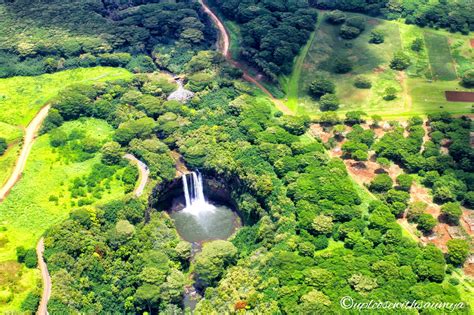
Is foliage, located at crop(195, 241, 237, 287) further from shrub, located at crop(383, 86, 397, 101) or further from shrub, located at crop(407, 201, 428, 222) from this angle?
shrub, located at crop(383, 86, 397, 101)

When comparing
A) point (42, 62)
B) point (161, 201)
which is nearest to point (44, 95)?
point (42, 62)

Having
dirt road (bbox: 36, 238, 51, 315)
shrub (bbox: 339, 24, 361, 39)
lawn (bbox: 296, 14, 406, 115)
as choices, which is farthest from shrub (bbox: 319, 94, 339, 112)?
dirt road (bbox: 36, 238, 51, 315)

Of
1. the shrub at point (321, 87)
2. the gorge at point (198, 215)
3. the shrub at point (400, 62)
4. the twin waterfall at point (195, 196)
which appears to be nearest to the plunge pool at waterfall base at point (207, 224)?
the gorge at point (198, 215)

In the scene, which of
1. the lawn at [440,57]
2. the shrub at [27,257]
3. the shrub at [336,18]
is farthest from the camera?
the shrub at [336,18]

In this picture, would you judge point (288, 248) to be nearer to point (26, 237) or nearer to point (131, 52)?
point (26, 237)

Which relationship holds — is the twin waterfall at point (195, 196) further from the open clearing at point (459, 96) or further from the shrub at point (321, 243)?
the open clearing at point (459, 96)

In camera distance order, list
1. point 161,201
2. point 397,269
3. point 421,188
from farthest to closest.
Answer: point 161,201
point 421,188
point 397,269
